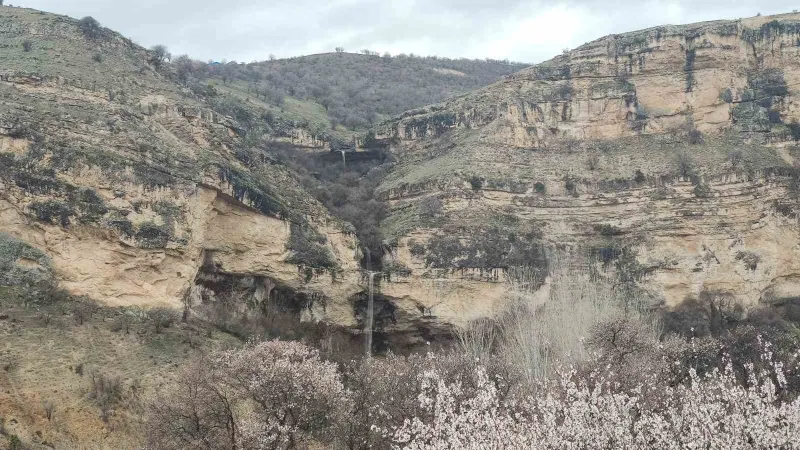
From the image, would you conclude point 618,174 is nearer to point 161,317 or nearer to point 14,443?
point 161,317

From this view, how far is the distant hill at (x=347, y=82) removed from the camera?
3201 inches

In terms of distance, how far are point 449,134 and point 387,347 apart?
20.6 m

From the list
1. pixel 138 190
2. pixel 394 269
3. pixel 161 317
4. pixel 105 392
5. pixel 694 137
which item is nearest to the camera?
pixel 105 392

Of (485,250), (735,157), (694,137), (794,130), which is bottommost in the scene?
(485,250)

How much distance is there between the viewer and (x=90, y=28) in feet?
168

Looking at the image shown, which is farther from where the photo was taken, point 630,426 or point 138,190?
point 138,190

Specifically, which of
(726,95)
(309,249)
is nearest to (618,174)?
(726,95)

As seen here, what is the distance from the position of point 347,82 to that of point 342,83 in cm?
189

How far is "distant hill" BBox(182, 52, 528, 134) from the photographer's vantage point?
81312 mm

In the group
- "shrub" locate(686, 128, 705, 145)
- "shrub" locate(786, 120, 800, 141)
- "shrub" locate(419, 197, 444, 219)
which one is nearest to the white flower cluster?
"shrub" locate(419, 197, 444, 219)

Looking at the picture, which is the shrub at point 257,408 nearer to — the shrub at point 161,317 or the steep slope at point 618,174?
the shrub at point 161,317

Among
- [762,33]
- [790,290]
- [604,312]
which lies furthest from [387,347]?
[762,33]

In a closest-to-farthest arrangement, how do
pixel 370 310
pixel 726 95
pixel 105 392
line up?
pixel 105 392 → pixel 370 310 → pixel 726 95

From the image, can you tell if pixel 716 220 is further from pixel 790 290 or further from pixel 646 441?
pixel 646 441
